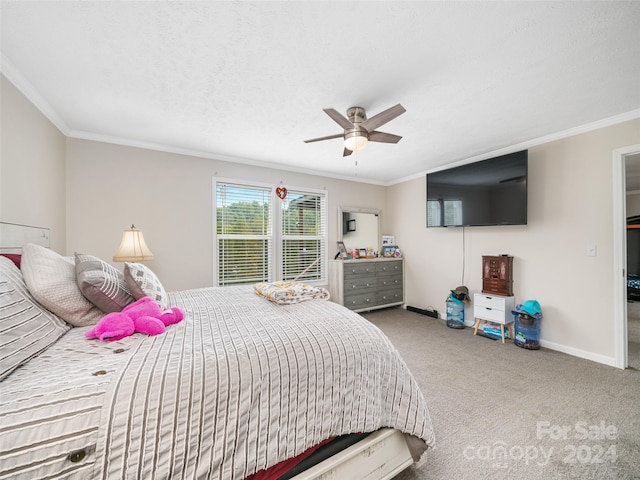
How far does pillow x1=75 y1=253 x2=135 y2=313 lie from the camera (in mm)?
1314

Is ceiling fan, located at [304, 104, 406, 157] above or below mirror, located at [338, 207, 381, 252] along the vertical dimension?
above

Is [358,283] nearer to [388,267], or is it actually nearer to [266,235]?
[388,267]

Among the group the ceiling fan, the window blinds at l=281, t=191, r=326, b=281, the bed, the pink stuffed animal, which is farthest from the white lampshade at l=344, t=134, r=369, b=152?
the window blinds at l=281, t=191, r=326, b=281

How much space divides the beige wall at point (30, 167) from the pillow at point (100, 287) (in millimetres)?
925

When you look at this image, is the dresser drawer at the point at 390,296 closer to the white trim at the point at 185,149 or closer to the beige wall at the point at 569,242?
the beige wall at the point at 569,242

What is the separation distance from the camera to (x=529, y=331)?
2928 mm

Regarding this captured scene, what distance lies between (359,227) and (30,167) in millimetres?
4172

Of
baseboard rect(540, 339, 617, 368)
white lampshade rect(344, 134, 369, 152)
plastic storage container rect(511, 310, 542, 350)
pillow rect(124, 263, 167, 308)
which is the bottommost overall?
baseboard rect(540, 339, 617, 368)

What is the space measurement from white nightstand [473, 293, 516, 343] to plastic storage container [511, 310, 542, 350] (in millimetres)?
157

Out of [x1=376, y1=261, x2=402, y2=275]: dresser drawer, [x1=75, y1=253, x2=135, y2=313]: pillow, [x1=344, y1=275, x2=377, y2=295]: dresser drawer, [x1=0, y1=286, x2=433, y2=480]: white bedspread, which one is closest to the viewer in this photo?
[x1=0, y1=286, x2=433, y2=480]: white bedspread

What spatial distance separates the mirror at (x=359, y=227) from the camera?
463 cm

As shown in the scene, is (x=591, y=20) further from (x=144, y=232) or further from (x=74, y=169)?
(x=74, y=169)

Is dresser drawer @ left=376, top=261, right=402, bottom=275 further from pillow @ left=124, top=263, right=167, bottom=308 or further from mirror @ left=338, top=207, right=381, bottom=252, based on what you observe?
pillow @ left=124, top=263, right=167, bottom=308

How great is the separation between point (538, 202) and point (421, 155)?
1.51 metres
